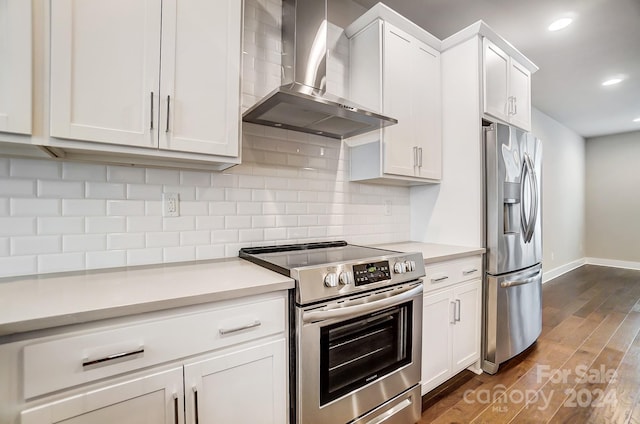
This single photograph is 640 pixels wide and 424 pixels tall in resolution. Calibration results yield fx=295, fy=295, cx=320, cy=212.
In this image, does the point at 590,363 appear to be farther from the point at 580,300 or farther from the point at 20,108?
the point at 20,108

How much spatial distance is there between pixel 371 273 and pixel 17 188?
1620 mm

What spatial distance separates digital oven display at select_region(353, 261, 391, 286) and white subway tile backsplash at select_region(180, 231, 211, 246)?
34.8 inches

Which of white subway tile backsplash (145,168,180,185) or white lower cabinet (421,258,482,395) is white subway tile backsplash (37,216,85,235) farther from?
white lower cabinet (421,258,482,395)

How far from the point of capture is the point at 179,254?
162 cm

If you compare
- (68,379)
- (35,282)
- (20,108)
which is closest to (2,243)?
(35,282)

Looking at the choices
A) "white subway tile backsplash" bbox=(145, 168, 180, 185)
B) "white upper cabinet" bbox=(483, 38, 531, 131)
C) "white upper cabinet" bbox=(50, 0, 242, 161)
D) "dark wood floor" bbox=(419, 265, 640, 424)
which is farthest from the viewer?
"white upper cabinet" bbox=(483, 38, 531, 131)

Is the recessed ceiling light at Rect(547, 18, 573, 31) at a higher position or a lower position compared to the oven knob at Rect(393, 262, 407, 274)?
higher

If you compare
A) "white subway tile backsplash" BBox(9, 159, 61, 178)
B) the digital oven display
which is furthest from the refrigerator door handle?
"white subway tile backsplash" BBox(9, 159, 61, 178)

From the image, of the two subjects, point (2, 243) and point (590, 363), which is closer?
point (2, 243)

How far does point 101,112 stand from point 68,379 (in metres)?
0.94

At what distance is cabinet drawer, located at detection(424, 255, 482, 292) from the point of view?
1.91 meters

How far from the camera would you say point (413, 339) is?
1.70 metres

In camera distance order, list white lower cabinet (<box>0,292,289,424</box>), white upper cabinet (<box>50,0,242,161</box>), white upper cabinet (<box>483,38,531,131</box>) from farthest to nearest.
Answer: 1. white upper cabinet (<box>483,38,531,131</box>)
2. white upper cabinet (<box>50,0,242,161</box>)
3. white lower cabinet (<box>0,292,289,424</box>)

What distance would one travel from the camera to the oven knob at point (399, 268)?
1587mm
